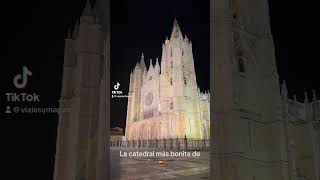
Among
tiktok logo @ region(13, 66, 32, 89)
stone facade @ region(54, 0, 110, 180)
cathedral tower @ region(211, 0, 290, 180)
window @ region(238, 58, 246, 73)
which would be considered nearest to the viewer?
stone facade @ region(54, 0, 110, 180)

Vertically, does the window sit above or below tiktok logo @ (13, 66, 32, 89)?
above

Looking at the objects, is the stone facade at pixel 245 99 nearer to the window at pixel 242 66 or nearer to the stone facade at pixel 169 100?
the window at pixel 242 66

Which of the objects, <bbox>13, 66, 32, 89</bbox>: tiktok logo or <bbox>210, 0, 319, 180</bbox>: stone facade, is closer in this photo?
<bbox>210, 0, 319, 180</bbox>: stone facade

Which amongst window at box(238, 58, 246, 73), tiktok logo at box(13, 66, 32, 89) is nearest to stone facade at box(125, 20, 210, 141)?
window at box(238, 58, 246, 73)

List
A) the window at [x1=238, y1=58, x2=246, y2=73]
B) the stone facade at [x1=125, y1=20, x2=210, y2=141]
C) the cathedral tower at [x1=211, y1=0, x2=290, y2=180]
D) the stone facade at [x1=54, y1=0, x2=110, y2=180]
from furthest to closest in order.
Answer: the stone facade at [x1=125, y1=20, x2=210, y2=141]
the window at [x1=238, y1=58, x2=246, y2=73]
the cathedral tower at [x1=211, y1=0, x2=290, y2=180]
the stone facade at [x1=54, y1=0, x2=110, y2=180]

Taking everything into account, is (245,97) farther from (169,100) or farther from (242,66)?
(169,100)

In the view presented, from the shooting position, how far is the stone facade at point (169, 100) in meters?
22.3

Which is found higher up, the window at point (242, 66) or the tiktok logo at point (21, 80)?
the window at point (242, 66)

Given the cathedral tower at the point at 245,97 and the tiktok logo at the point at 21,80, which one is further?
the tiktok logo at the point at 21,80

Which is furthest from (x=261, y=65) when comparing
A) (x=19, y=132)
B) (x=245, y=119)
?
(x=19, y=132)

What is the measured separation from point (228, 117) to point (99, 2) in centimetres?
506

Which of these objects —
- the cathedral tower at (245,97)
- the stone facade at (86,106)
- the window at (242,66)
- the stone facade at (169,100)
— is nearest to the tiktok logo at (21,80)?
the stone facade at (86,106)

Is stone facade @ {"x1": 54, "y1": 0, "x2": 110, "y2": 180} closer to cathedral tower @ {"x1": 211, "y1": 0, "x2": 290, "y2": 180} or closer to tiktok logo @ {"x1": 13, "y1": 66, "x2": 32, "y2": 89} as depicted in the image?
tiktok logo @ {"x1": 13, "y1": 66, "x2": 32, "y2": 89}

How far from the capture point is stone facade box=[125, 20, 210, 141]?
2225cm
